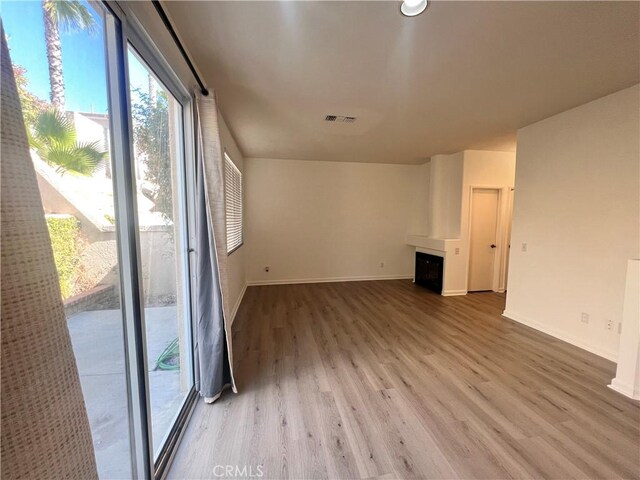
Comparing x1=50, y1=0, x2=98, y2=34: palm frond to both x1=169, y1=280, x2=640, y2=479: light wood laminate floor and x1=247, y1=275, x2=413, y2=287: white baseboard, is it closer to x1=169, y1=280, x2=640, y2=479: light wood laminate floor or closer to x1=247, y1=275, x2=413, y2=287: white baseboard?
x1=169, y1=280, x2=640, y2=479: light wood laminate floor

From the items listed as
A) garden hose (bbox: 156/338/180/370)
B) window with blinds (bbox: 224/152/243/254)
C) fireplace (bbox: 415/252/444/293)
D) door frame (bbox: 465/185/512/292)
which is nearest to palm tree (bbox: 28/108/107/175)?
garden hose (bbox: 156/338/180/370)

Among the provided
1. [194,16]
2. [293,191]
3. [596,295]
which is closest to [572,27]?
[194,16]

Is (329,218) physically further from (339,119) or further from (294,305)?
(339,119)

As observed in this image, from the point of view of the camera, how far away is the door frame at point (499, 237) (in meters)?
4.54

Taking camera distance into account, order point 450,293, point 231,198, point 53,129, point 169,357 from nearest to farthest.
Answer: point 53,129 → point 169,357 → point 231,198 → point 450,293

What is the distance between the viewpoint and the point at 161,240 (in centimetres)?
164

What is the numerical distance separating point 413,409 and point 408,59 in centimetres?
254

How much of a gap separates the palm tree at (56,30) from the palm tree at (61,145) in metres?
0.05

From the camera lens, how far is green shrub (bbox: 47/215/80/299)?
30.8 inches

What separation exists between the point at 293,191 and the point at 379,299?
272cm

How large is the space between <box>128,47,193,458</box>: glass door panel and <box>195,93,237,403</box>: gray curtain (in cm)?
17

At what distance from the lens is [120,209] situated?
3.58 feet

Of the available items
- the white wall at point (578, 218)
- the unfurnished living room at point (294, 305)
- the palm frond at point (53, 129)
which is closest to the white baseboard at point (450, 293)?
the unfurnished living room at point (294, 305)

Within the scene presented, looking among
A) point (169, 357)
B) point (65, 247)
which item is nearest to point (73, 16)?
point (65, 247)
